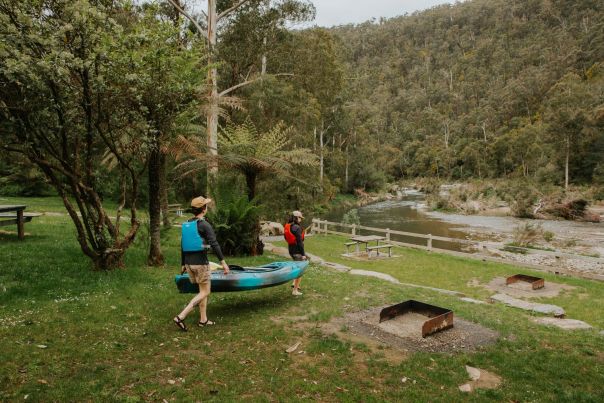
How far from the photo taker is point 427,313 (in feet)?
20.1

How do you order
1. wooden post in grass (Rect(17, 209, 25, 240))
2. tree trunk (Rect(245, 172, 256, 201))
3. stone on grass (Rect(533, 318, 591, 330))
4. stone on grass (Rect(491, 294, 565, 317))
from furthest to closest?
tree trunk (Rect(245, 172, 256, 201)) < wooden post in grass (Rect(17, 209, 25, 240)) < stone on grass (Rect(491, 294, 565, 317)) < stone on grass (Rect(533, 318, 591, 330))

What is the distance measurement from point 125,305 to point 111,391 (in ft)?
7.44

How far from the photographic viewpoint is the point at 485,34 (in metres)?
104

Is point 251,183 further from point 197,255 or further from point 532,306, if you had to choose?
point 532,306

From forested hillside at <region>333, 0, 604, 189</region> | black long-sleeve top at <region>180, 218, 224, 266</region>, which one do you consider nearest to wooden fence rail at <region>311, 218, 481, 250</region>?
black long-sleeve top at <region>180, 218, 224, 266</region>

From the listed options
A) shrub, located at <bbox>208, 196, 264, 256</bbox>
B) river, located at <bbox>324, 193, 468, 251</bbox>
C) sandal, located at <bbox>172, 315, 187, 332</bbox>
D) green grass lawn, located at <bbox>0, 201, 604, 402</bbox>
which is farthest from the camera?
river, located at <bbox>324, 193, 468, 251</bbox>

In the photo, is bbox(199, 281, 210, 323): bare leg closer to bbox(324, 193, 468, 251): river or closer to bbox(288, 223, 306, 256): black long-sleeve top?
bbox(288, 223, 306, 256): black long-sleeve top

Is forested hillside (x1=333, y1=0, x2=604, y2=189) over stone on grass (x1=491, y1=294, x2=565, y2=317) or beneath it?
over

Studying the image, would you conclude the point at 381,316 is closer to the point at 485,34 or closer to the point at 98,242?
the point at 98,242

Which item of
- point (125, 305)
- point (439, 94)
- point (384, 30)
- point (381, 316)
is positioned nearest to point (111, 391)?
point (125, 305)

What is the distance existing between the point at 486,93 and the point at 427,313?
78.3 metres

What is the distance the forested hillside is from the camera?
39.8 metres

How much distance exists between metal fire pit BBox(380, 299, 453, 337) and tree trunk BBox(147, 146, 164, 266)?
4378mm

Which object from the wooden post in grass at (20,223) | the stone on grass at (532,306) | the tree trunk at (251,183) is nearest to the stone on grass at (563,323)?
the stone on grass at (532,306)
